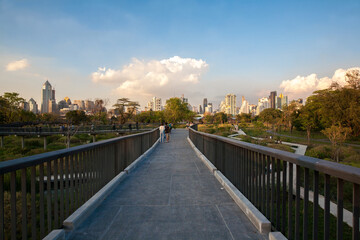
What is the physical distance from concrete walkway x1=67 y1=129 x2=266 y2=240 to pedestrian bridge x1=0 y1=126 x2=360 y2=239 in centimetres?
1

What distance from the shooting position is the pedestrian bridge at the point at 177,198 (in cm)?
216

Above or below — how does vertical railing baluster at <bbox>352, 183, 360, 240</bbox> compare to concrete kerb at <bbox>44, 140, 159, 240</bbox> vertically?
above

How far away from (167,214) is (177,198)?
2.70 feet

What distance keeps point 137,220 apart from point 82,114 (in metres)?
75.1

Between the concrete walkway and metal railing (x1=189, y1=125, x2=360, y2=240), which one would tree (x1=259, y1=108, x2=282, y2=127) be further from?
the concrete walkway

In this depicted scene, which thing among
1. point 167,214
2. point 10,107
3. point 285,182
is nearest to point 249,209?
point 285,182

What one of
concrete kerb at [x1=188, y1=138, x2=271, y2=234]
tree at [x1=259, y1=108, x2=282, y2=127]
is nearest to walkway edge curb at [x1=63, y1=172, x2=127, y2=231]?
concrete kerb at [x1=188, y1=138, x2=271, y2=234]

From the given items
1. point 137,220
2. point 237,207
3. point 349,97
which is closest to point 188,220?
point 137,220

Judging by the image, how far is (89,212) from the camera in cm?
357

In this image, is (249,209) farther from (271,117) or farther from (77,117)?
(271,117)

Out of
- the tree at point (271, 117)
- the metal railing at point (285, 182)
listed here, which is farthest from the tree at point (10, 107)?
the tree at point (271, 117)

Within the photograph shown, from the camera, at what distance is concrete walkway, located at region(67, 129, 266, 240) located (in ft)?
9.97

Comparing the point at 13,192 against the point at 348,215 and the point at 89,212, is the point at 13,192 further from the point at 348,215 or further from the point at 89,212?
the point at 348,215

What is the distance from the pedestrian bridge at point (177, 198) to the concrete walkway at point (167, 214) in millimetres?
14
